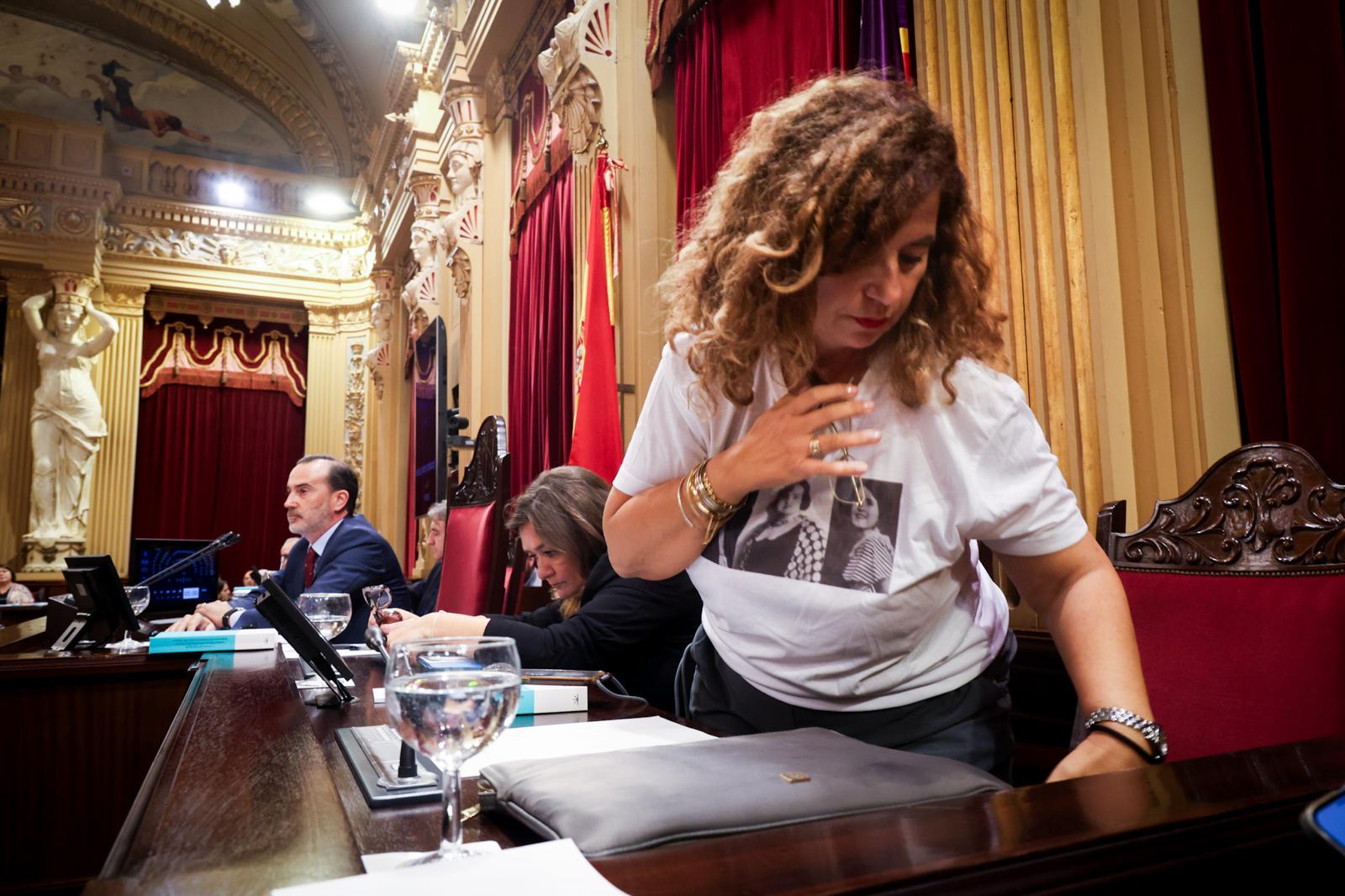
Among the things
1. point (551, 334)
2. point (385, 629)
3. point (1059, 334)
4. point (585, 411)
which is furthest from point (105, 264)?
point (1059, 334)

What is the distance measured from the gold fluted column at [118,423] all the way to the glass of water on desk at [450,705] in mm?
9887

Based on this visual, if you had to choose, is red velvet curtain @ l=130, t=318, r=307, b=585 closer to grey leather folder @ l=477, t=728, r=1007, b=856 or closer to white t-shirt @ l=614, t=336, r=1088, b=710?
white t-shirt @ l=614, t=336, r=1088, b=710

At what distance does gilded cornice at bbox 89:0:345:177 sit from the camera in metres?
9.35

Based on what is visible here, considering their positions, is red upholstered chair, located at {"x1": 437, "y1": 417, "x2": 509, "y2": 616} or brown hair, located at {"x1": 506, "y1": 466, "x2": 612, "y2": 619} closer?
brown hair, located at {"x1": 506, "y1": 466, "x2": 612, "y2": 619}

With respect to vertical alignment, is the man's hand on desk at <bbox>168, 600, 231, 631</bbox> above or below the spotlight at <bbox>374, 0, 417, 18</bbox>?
below

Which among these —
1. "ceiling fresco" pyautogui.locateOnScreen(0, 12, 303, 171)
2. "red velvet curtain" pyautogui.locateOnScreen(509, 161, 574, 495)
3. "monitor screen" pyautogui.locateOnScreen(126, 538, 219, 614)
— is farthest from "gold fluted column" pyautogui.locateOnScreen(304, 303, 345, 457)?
"red velvet curtain" pyautogui.locateOnScreen(509, 161, 574, 495)

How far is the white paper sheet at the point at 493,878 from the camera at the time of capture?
0.46 meters

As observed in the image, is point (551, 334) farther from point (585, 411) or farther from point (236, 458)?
point (236, 458)

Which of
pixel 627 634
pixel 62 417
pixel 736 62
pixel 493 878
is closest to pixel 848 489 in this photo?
pixel 493 878

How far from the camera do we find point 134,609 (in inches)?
108

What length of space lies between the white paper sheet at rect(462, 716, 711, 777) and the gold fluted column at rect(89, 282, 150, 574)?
31.3ft

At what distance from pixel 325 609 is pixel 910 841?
59.7 inches

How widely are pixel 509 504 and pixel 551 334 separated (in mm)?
2081

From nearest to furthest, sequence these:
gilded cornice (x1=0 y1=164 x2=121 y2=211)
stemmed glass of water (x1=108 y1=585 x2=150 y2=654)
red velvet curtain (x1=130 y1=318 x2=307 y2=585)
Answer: stemmed glass of water (x1=108 y1=585 x2=150 y2=654) < gilded cornice (x1=0 y1=164 x2=121 y2=211) < red velvet curtain (x1=130 y1=318 x2=307 y2=585)
